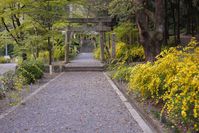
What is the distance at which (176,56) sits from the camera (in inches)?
301

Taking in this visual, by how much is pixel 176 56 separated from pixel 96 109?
2.86 m

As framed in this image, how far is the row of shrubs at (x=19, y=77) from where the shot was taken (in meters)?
11.6

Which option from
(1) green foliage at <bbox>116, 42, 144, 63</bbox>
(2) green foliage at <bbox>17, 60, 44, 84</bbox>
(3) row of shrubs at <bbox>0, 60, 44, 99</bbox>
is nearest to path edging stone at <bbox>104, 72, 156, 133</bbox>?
(3) row of shrubs at <bbox>0, 60, 44, 99</bbox>

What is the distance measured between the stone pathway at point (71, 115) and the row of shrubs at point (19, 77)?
860mm

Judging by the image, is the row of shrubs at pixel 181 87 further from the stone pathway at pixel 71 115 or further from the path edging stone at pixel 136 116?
the stone pathway at pixel 71 115

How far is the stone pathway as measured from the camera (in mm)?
7332

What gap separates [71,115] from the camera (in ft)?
28.7

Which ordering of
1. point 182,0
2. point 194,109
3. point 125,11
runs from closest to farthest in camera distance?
point 194,109 < point 125,11 < point 182,0

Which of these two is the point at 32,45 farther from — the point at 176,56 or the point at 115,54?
the point at 176,56

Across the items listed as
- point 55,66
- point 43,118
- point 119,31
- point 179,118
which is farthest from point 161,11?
point 119,31

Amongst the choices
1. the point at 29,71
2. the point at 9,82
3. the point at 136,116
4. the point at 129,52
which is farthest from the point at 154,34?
the point at 129,52

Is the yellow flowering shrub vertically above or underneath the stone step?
above

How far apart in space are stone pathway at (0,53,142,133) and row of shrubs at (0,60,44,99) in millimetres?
860

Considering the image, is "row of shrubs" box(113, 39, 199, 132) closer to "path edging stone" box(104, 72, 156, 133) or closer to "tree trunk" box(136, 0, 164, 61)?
"path edging stone" box(104, 72, 156, 133)
